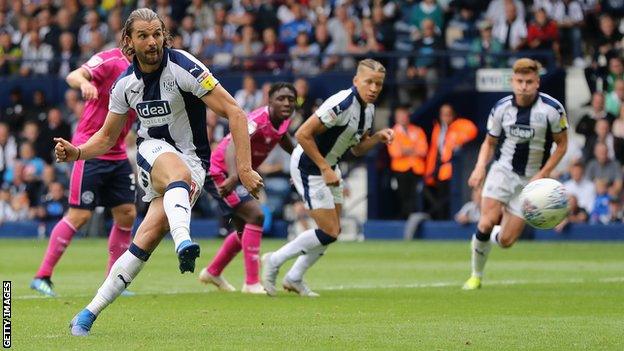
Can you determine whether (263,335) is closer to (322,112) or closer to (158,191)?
(158,191)

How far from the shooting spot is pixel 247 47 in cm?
2956

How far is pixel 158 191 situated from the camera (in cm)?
1013

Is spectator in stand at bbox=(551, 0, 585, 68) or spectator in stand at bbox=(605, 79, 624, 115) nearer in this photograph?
spectator in stand at bbox=(605, 79, 624, 115)

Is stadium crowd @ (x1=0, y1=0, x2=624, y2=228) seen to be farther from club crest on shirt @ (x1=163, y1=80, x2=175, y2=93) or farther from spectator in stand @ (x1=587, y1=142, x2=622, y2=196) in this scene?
club crest on shirt @ (x1=163, y1=80, x2=175, y2=93)

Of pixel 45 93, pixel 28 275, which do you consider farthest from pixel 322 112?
pixel 45 93

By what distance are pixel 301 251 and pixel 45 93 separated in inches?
737

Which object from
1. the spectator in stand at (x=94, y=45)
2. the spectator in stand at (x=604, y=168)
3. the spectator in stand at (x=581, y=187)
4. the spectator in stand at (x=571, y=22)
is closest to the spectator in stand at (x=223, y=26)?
the spectator in stand at (x=94, y=45)

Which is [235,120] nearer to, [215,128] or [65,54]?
[215,128]

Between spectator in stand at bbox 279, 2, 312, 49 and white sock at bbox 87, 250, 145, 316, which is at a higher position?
spectator in stand at bbox 279, 2, 312, 49

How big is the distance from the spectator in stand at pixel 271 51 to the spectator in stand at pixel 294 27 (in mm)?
287

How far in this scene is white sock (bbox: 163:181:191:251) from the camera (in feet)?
31.3

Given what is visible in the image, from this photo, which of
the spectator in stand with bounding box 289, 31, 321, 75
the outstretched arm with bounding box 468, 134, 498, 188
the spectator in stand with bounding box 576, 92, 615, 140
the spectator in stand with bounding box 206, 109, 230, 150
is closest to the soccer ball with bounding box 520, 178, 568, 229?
the outstretched arm with bounding box 468, 134, 498, 188

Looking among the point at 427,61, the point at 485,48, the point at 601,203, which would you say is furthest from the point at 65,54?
the point at 601,203

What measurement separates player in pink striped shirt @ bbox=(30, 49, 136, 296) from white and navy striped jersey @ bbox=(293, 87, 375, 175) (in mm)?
1748
